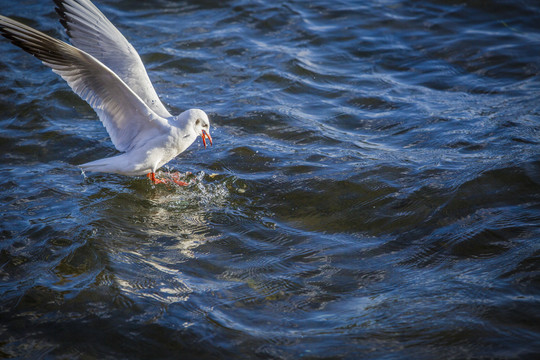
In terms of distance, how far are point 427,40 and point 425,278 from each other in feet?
20.2

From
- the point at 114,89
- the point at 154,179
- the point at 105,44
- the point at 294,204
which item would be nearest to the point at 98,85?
the point at 114,89

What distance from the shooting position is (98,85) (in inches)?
220

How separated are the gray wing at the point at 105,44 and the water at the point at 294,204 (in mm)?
1009

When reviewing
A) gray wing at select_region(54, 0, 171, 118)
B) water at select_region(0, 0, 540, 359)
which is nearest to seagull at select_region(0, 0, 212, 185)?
gray wing at select_region(54, 0, 171, 118)

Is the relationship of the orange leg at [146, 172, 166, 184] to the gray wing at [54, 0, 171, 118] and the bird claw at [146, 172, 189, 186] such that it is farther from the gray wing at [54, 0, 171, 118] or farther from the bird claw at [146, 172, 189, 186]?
the gray wing at [54, 0, 171, 118]

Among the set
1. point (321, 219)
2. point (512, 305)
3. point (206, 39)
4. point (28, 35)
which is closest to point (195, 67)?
point (206, 39)

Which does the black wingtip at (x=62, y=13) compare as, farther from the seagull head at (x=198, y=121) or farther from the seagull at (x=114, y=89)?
the seagull head at (x=198, y=121)

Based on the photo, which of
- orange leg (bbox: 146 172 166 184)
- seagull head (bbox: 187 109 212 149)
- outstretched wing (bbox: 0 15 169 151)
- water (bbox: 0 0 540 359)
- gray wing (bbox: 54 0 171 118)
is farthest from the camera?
gray wing (bbox: 54 0 171 118)

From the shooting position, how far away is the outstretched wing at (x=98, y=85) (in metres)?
5.14

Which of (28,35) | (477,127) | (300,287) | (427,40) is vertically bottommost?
(300,287)

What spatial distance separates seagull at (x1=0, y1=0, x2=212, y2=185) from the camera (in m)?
5.20

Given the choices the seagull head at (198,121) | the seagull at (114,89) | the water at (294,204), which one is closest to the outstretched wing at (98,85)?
the seagull at (114,89)

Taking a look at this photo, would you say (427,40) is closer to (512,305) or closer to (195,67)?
(195,67)

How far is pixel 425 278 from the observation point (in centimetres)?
440
